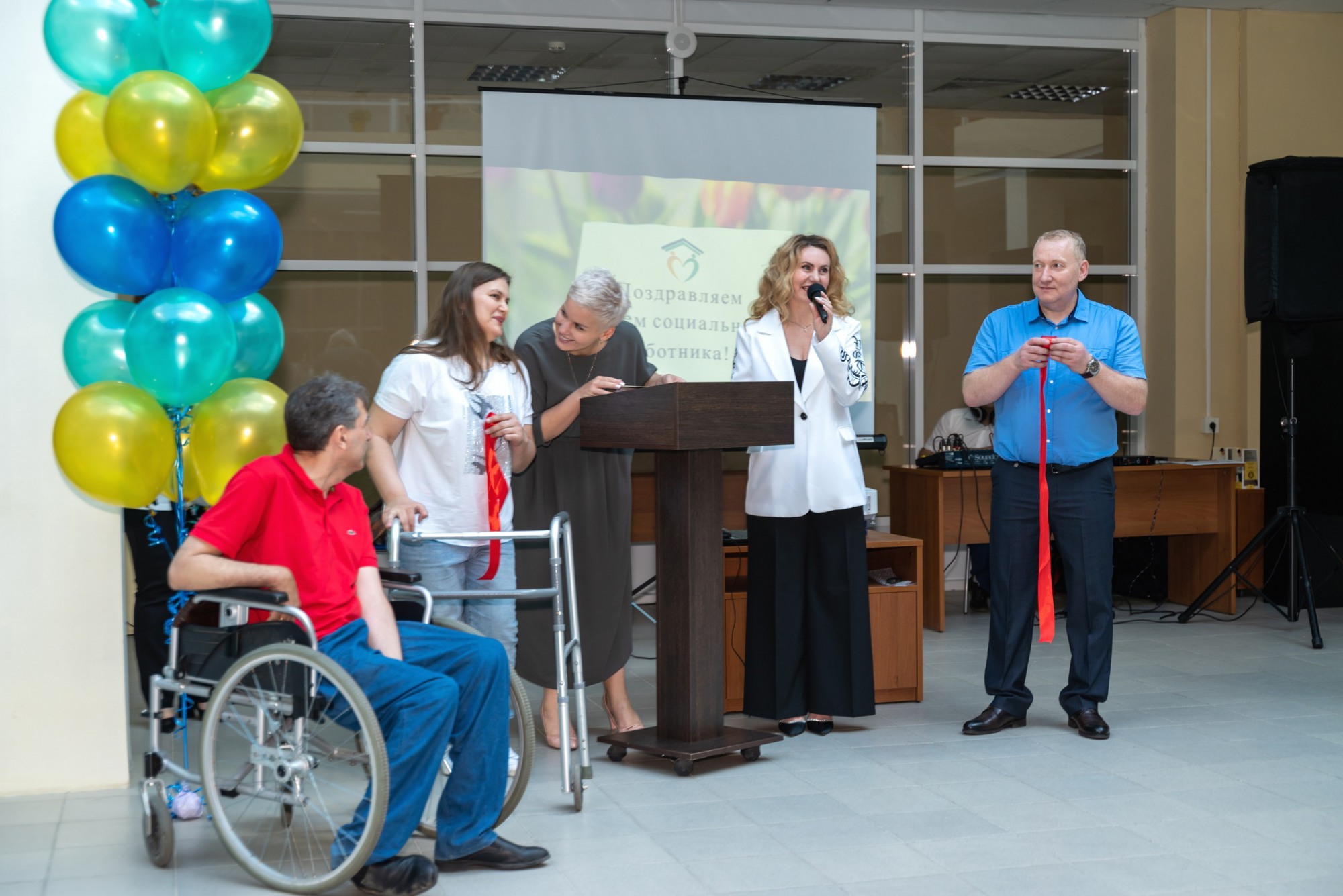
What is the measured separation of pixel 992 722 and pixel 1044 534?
0.64 metres

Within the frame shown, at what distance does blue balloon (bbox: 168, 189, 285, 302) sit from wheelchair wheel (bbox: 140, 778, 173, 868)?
123cm

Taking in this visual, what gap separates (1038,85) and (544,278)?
3664mm

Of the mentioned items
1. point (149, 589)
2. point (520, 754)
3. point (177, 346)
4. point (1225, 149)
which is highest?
point (1225, 149)

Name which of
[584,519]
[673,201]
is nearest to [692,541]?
[584,519]

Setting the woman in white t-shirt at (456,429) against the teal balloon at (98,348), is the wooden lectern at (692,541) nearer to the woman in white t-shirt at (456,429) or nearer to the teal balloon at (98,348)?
the woman in white t-shirt at (456,429)

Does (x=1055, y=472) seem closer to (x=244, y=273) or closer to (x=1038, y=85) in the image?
(x=244, y=273)

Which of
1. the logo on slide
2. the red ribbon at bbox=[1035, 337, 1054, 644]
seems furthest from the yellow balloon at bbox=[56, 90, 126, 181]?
the logo on slide

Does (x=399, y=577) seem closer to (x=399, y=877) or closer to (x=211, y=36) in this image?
(x=399, y=877)

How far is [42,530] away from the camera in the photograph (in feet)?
11.7

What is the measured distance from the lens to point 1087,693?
4125mm

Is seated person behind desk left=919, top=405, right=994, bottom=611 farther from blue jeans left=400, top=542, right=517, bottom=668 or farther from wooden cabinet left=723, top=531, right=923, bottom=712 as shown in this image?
blue jeans left=400, top=542, right=517, bottom=668

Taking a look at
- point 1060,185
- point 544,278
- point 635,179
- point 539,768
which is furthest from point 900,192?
point 539,768

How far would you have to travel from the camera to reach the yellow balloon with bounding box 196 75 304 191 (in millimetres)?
3275

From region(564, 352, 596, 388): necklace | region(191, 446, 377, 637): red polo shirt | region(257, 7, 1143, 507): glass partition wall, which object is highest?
region(257, 7, 1143, 507): glass partition wall
